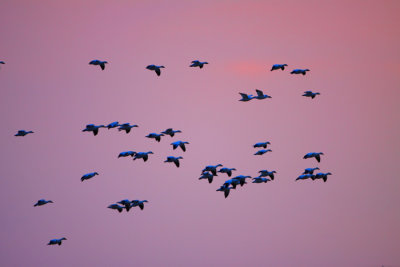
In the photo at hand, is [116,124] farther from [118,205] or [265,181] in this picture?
[265,181]

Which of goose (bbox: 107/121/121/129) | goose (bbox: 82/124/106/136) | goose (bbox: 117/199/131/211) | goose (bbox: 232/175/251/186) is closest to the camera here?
goose (bbox: 232/175/251/186)

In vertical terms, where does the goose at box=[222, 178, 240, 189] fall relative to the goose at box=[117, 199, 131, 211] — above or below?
above

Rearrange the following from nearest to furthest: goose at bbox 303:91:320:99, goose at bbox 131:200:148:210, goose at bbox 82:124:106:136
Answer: goose at bbox 82:124:106:136 → goose at bbox 131:200:148:210 → goose at bbox 303:91:320:99

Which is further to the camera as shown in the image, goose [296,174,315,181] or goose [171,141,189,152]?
goose [171,141,189,152]

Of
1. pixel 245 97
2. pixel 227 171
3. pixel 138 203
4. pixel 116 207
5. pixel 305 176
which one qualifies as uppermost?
pixel 245 97

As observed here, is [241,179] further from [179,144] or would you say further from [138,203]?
[138,203]

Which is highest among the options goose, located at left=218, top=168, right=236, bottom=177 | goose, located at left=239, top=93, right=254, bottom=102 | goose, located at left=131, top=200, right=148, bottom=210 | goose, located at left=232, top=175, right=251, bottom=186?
goose, located at left=239, top=93, right=254, bottom=102

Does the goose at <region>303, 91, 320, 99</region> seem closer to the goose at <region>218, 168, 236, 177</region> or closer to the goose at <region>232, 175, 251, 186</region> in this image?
the goose at <region>232, 175, 251, 186</region>

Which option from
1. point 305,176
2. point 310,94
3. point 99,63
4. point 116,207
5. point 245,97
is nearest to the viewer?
point 245,97

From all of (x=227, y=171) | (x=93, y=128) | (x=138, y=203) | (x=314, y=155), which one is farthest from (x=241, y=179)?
(x=93, y=128)

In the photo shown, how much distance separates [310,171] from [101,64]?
1012 inches

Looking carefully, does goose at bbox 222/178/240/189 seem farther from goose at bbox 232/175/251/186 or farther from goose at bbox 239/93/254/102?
goose at bbox 239/93/254/102

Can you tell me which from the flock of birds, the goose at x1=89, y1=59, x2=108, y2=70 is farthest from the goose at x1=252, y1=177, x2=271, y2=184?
the goose at x1=89, y1=59, x2=108, y2=70

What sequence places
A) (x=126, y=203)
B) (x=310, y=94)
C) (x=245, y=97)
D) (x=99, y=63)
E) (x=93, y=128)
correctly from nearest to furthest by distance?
1. (x=245, y=97)
2. (x=93, y=128)
3. (x=126, y=203)
4. (x=99, y=63)
5. (x=310, y=94)
